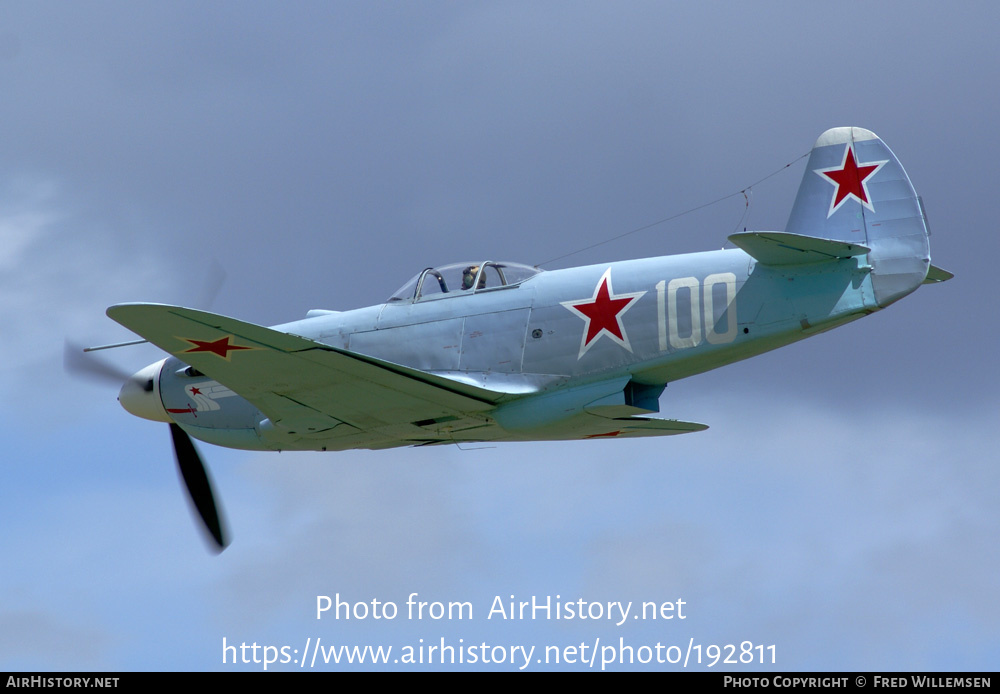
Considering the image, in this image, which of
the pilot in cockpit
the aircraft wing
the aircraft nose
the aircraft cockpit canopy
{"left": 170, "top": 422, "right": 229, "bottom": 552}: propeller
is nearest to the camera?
the aircraft wing

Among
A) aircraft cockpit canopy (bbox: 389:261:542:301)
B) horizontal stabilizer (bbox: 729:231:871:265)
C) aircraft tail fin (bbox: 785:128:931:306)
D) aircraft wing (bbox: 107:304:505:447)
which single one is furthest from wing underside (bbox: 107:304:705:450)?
aircraft tail fin (bbox: 785:128:931:306)

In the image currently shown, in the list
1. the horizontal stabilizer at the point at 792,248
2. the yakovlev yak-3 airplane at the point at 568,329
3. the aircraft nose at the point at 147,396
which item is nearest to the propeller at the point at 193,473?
the aircraft nose at the point at 147,396

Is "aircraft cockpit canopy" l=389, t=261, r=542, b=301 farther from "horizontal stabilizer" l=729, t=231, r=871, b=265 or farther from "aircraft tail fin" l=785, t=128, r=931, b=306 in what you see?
"aircraft tail fin" l=785, t=128, r=931, b=306

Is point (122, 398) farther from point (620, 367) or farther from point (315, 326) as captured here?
point (620, 367)

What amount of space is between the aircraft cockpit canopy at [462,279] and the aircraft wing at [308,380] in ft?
5.11

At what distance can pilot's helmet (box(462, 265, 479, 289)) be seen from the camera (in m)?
17.2

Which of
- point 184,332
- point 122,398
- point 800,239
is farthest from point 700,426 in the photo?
point 122,398

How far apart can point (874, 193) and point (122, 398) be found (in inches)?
442

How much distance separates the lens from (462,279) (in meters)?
17.3

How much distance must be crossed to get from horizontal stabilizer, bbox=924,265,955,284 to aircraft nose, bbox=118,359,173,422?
10.8 meters

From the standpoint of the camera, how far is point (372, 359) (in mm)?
15703

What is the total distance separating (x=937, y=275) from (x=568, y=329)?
458 cm

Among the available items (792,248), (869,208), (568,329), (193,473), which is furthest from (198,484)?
(869,208)

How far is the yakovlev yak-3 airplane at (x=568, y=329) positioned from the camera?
50.3 feet
